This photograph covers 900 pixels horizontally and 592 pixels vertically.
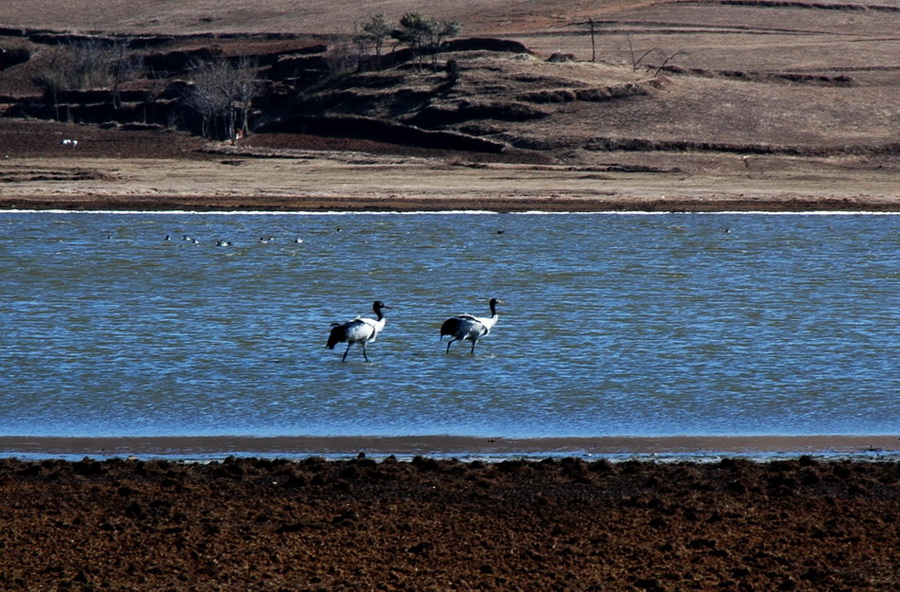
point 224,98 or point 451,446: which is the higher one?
point 451,446

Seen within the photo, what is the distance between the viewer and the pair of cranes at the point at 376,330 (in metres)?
16.3

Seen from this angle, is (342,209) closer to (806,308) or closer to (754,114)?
(806,308)

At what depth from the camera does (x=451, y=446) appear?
11.8 metres

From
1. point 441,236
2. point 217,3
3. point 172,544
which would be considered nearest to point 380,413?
point 172,544

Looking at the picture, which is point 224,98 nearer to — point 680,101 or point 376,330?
point 680,101

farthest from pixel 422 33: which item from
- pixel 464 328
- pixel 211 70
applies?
pixel 464 328

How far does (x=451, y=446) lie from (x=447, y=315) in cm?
873

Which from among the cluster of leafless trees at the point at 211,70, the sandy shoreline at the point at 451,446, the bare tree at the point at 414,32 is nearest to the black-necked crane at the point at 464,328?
the sandy shoreline at the point at 451,446

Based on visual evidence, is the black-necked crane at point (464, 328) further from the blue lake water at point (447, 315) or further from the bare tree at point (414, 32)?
the bare tree at point (414, 32)

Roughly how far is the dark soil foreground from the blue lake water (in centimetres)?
225

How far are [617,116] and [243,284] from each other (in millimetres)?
30382

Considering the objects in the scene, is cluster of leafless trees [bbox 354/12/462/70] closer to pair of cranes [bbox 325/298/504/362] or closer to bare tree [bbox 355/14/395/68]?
bare tree [bbox 355/14/395/68]

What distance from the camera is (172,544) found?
27.4 feet

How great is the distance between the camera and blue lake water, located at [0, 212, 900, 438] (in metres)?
13.3
